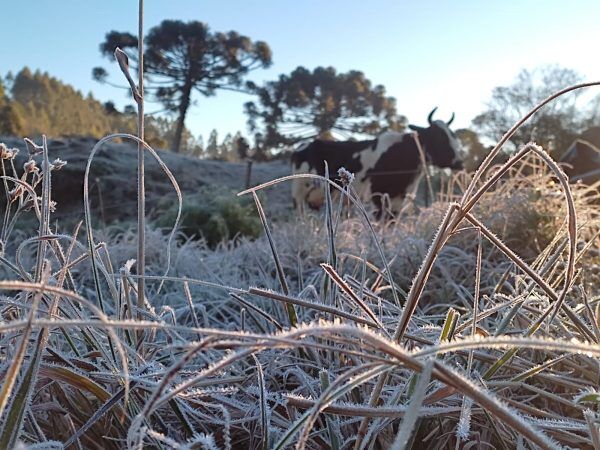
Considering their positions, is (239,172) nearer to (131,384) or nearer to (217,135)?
(131,384)

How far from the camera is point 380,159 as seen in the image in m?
6.51

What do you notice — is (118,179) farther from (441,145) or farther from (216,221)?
(216,221)

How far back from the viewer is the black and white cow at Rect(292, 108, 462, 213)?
616 centimetres

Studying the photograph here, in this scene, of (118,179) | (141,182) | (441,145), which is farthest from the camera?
(118,179)

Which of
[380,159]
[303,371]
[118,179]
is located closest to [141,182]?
[303,371]

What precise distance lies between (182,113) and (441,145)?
53.1 feet

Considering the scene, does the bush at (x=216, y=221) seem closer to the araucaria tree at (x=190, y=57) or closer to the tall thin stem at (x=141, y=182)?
the tall thin stem at (x=141, y=182)

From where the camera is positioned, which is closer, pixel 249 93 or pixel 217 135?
pixel 249 93

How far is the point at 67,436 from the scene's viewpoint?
1.48 feet

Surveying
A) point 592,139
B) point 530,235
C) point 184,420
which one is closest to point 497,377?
point 184,420

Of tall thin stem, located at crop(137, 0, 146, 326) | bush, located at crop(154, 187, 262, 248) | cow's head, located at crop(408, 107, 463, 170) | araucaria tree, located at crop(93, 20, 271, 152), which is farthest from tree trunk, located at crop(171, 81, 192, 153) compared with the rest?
tall thin stem, located at crop(137, 0, 146, 326)

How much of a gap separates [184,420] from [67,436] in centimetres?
11

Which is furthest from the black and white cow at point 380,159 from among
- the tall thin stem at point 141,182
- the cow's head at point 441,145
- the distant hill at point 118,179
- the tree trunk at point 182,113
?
the tree trunk at point 182,113

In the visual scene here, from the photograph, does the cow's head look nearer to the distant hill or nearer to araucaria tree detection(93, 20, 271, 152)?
the distant hill
